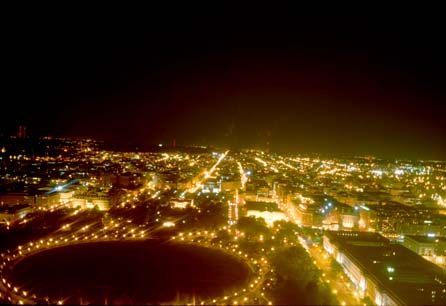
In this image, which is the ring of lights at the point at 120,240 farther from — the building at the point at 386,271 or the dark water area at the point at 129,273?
the building at the point at 386,271

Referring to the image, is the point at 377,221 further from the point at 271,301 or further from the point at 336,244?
the point at 271,301

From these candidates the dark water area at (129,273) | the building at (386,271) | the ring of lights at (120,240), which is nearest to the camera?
the ring of lights at (120,240)

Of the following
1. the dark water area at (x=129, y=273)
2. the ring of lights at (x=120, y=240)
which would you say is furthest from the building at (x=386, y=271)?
the dark water area at (x=129, y=273)

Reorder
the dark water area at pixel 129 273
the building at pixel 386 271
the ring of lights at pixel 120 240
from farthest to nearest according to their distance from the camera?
the dark water area at pixel 129 273
the building at pixel 386 271
the ring of lights at pixel 120 240

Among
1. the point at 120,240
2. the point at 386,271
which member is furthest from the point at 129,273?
the point at 386,271

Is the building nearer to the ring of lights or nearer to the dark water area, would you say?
the ring of lights

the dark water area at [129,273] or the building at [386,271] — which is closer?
the building at [386,271]

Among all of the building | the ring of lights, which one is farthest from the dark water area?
the building

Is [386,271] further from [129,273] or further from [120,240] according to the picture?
[120,240]
